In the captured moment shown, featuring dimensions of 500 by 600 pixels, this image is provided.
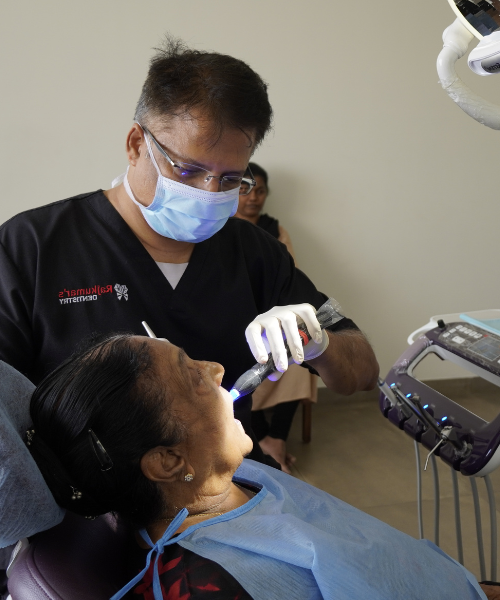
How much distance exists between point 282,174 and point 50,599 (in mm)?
2502

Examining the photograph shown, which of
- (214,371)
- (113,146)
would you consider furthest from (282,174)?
(214,371)

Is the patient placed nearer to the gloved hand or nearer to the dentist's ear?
the gloved hand

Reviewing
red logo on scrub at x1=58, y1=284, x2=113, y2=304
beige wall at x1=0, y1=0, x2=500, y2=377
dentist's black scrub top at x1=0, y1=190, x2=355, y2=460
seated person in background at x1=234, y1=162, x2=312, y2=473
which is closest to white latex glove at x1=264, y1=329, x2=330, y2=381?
dentist's black scrub top at x1=0, y1=190, x2=355, y2=460

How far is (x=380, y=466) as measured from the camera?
262 centimetres

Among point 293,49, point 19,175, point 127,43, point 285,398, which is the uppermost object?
point 293,49

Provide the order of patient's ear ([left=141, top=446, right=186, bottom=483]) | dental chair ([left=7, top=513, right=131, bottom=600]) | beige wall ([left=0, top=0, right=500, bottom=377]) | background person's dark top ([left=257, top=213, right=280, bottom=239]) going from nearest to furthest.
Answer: dental chair ([left=7, top=513, right=131, bottom=600])
patient's ear ([left=141, top=446, right=186, bottom=483])
beige wall ([left=0, top=0, right=500, bottom=377])
background person's dark top ([left=257, top=213, right=280, bottom=239])

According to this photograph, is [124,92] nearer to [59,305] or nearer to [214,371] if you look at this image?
[59,305]

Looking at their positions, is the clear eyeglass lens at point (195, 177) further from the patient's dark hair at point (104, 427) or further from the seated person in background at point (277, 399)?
the seated person in background at point (277, 399)

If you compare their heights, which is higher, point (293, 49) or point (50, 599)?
point (293, 49)

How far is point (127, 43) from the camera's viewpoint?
8.26 feet

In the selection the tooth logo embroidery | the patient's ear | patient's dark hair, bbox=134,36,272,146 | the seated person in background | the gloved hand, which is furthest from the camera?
the seated person in background

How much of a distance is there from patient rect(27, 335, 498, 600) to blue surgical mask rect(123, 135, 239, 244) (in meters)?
0.38

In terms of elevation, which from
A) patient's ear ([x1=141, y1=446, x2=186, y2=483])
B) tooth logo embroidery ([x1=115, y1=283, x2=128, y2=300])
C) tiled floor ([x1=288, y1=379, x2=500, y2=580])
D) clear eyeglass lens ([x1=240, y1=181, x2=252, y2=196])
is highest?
clear eyeglass lens ([x1=240, y1=181, x2=252, y2=196])

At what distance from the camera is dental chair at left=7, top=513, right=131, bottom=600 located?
2.10 feet
